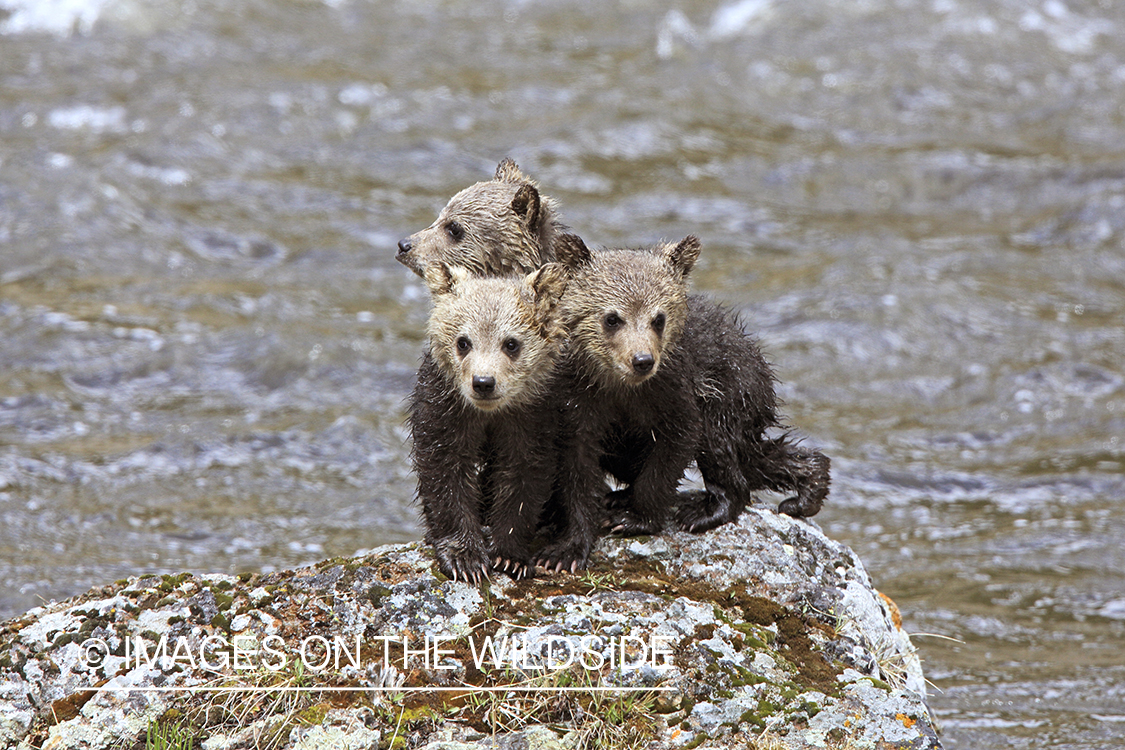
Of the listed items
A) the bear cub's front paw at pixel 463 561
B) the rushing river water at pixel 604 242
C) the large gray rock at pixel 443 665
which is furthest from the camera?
the rushing river water at pixel 604 242

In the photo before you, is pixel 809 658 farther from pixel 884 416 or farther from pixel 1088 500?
pixel 884 416

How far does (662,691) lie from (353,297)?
10973 millimetres

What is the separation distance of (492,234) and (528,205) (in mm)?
304

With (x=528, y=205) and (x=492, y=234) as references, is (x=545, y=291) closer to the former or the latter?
(x=528, y=205)

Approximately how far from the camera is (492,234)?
7.13 metres

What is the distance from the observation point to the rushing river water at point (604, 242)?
11.3 m

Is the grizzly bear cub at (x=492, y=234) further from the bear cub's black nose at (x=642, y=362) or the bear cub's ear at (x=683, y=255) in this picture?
the bear cub's black nose at (x=642, y=362)

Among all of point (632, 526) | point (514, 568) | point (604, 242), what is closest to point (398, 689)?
point (514, 568)

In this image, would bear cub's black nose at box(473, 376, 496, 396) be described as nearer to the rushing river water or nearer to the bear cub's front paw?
the bear cub's front paw

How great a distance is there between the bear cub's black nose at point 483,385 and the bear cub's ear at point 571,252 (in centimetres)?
99

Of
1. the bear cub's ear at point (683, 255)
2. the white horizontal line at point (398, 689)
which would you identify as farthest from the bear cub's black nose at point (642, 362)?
the white horizontal line at point (398, 689)

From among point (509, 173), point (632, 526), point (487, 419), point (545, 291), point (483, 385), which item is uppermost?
point (509, 173)

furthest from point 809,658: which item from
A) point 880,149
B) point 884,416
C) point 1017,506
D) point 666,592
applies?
point 880,149

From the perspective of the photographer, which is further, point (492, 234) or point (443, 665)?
point (492, 234)
